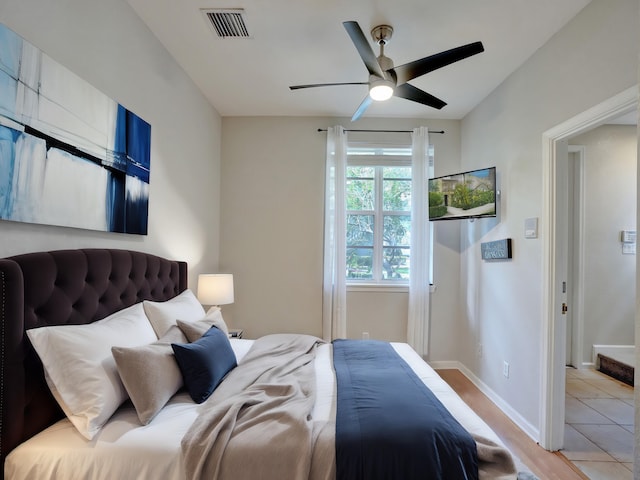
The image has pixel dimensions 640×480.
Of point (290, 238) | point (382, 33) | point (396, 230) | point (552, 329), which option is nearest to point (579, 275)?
point (552, 329)

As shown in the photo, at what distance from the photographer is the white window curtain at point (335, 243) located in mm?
3510

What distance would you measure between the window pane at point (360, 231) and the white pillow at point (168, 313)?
2.01 metres

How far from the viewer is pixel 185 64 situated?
269cm

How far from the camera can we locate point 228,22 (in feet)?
7.11

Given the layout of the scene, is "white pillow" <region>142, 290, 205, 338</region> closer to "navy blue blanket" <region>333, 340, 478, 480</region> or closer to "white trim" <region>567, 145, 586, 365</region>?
"navy blue blanket" <region>333, 340, 478, 480</region>

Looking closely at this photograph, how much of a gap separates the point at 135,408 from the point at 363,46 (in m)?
2.11

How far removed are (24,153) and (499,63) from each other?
10.3 ft

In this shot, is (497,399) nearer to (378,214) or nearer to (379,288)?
(379,288)

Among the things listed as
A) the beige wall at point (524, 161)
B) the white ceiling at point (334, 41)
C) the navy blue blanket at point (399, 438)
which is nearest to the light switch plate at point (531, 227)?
the beige wall at point (524, 161)

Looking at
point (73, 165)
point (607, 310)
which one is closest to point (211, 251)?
point (73, 165)

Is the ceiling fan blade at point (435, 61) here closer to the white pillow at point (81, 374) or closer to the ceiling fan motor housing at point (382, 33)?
the ceiling fan motor housing at point (382, 33)

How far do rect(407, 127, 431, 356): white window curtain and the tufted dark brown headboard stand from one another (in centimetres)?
275

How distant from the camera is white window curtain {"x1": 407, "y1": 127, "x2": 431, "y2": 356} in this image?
351 centimetres

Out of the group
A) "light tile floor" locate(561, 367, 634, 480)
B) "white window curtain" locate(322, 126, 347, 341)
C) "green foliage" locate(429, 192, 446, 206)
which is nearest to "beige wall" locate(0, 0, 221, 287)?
"white window curtain" locate(322, 126, 347, 341)
